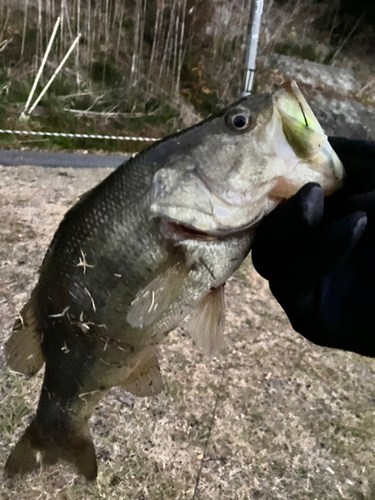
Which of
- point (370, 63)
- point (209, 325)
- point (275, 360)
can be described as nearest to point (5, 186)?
point (275, 360)

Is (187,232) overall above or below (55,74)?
above

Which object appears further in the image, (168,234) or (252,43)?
(252,43)

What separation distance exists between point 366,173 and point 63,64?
317 centimetres

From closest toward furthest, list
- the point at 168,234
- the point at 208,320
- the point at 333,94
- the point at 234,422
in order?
the point at 168,234
the point at 208,320
the point at 234,422
the point at 333,94

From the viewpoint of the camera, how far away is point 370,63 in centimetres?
383

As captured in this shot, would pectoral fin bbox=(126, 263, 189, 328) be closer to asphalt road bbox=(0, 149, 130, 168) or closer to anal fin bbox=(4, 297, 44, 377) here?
anal fin bbox=(4, 297, 44, 377)

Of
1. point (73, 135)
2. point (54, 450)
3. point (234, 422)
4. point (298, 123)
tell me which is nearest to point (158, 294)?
point (298, 123)

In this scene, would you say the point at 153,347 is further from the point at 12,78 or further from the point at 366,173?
the point at 12,78

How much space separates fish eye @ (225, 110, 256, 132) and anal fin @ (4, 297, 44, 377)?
0.70 meters

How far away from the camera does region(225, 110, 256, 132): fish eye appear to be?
886 mm

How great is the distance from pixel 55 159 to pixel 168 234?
8.05 feet

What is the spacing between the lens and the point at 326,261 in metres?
0.81

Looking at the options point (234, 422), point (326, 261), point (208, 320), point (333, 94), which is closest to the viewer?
point (326, 261)

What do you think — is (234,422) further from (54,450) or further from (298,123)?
(298,123)
